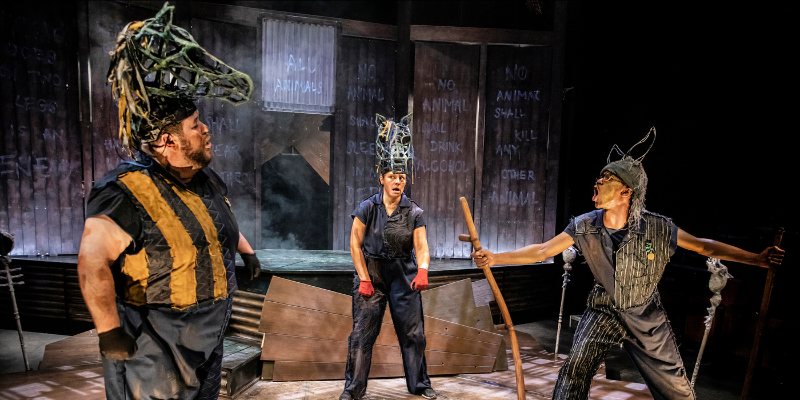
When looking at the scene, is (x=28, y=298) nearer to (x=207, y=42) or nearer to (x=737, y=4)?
(x=207, y=42)

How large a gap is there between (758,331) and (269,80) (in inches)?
264

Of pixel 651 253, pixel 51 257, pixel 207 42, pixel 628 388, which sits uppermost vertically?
pixel 207 42

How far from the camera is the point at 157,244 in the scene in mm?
2041

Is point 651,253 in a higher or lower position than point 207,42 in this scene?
lower

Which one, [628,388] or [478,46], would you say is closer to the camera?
[628,388]

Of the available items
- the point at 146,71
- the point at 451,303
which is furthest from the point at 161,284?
the point at 451,303

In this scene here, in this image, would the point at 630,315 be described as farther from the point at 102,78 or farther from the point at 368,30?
the point at 102,78

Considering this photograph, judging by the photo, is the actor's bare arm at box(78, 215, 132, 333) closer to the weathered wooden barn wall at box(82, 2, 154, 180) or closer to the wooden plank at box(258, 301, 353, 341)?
the wooden plank at box(258, 301, 353, 341)

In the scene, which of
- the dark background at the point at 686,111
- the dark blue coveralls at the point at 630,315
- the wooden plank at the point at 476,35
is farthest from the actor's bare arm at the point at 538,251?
the wooden plank at the point at 476,35

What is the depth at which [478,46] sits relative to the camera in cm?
761

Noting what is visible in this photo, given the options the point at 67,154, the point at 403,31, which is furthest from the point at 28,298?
the point at 403,31

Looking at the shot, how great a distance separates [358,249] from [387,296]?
0.48 metres

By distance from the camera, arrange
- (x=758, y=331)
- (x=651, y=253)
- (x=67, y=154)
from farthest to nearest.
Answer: (x=67, y=154) < (x=758, y=331) < (x=651, y=253)

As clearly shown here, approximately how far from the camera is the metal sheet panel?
720cm
